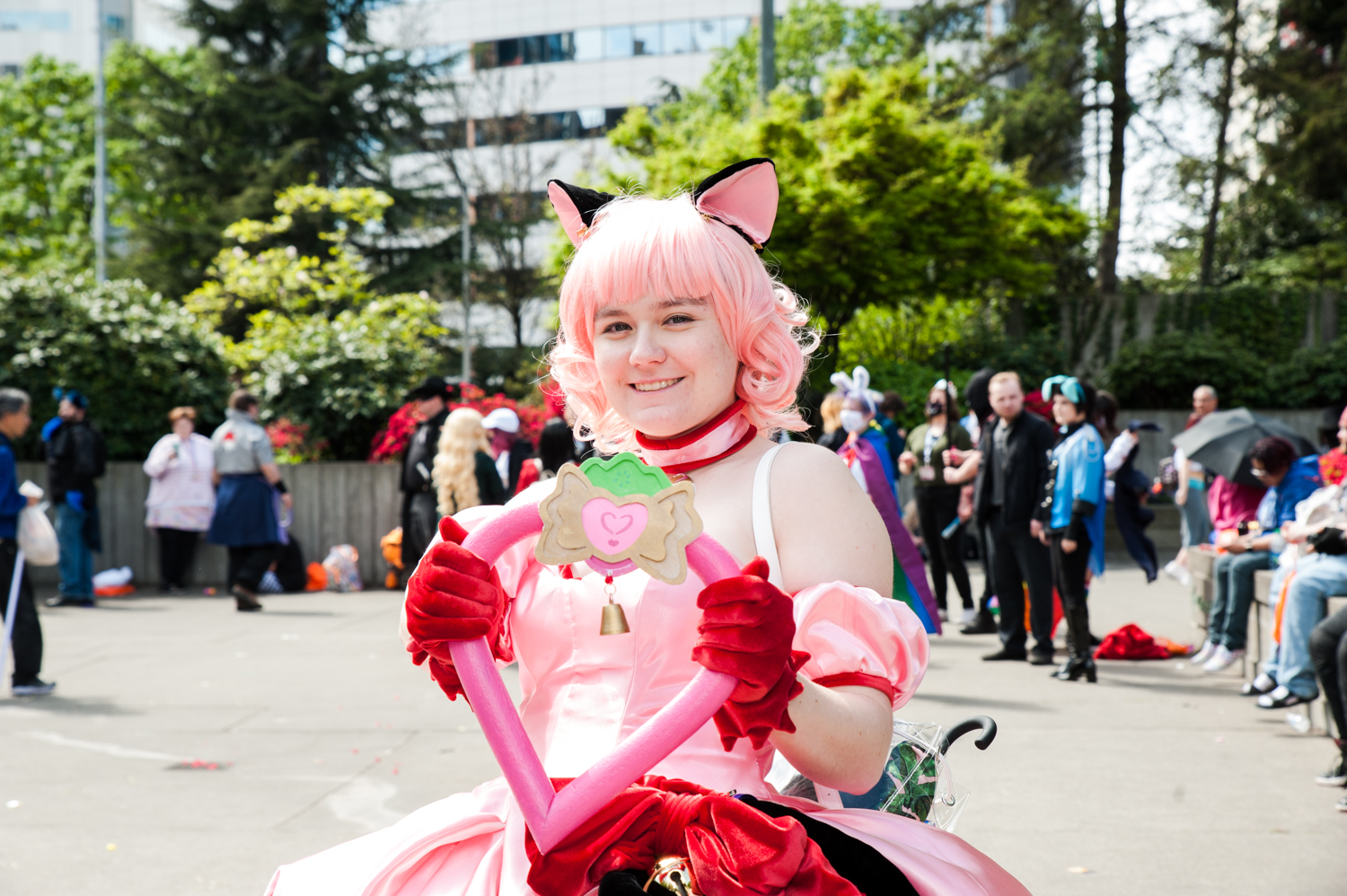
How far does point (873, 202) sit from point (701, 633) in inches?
645

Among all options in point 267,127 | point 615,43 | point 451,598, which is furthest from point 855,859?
point 615,43

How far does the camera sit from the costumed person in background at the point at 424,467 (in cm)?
914

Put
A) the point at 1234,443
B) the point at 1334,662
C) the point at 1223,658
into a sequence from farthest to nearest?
the point at 1234,443
the point at 1223,658
the point at 1334,662

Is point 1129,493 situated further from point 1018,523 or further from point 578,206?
point 578,206

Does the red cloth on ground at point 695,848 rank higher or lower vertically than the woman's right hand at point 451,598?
lower

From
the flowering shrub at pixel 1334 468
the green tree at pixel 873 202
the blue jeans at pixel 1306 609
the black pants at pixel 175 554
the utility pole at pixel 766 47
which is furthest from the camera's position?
the green tree at pixel 873 202

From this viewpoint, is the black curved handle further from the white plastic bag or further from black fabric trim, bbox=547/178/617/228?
the white plastic bag

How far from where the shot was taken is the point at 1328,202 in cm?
2394

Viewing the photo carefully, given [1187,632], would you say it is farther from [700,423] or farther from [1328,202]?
[1328,202]

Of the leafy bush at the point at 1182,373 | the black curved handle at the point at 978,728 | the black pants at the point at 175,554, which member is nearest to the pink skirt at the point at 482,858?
the black curved handle at the point at 978,728

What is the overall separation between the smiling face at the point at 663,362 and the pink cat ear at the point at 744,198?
6.8 inches

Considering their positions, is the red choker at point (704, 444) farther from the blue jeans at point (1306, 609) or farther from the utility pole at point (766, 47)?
the utility pole at point (766, 47)

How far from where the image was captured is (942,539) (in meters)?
9.69

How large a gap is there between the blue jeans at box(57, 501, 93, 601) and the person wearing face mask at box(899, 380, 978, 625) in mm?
7995
